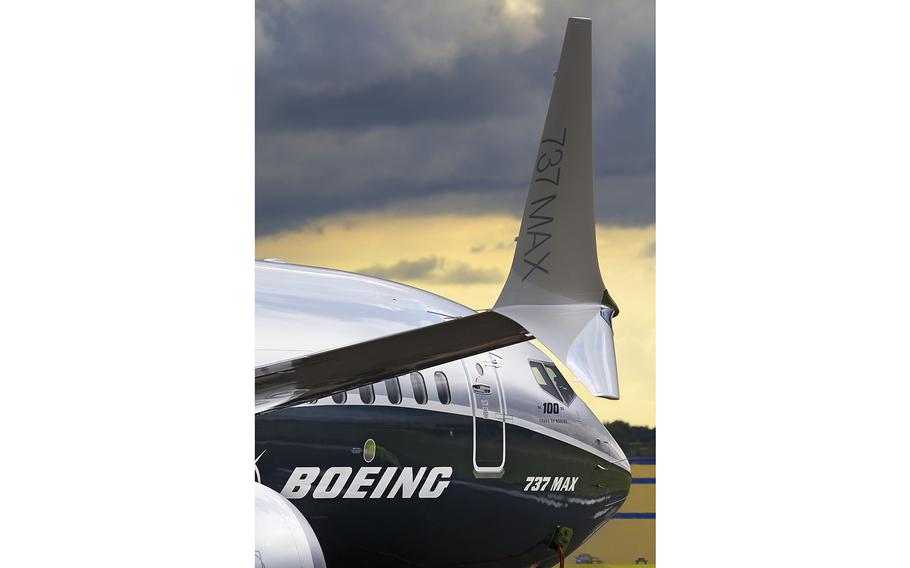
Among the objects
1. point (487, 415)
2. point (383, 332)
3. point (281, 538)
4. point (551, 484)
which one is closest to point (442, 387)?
point (487, 415)

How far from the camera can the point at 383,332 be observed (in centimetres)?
576

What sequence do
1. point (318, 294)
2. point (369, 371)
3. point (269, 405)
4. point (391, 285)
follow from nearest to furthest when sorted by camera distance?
point (269, 405), point (369, 371), point (318, 294), point (391, 285)

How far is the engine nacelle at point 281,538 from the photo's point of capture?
4020mm

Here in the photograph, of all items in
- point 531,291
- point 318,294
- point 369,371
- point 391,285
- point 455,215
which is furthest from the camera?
point 455,215

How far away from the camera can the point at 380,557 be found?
5.89 m

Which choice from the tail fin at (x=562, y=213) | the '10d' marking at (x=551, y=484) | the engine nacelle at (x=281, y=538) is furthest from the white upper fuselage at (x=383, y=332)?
the tail fin at (x=562, y=213)

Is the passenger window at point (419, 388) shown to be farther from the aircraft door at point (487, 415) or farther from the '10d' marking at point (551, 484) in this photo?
the '10d' marking at point (551, 484)

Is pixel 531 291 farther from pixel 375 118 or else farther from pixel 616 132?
pixel 375 118

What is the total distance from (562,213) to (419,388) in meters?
2.16

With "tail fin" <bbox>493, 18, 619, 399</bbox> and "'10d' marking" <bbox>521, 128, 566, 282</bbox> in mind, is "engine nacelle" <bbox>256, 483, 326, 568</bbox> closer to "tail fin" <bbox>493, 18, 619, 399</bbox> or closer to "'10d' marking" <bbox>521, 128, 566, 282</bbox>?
"tail fin" <bbox>493, 18, 619, 399</bbox>

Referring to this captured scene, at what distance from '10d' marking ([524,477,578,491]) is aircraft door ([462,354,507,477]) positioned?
0.24 metres

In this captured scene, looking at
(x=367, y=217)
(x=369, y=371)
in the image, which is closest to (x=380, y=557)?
(x=369, y=371)

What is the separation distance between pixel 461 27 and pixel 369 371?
2.24 m

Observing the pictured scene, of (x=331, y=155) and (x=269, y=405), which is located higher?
A: (x=331, y=155)
